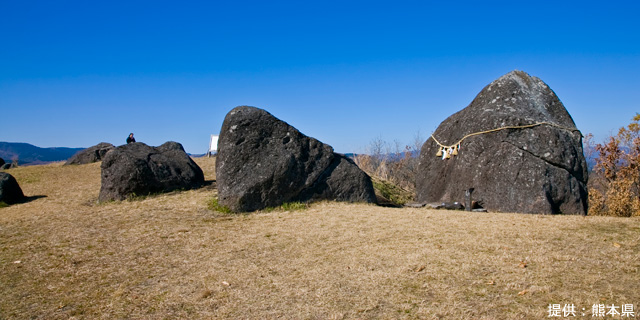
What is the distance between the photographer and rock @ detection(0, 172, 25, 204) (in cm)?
1276

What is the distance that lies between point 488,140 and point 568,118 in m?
1.83

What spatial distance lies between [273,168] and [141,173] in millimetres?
Result: 4051

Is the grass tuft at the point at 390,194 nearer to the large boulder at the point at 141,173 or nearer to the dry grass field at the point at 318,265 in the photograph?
the dry grass field at the point at 318,265

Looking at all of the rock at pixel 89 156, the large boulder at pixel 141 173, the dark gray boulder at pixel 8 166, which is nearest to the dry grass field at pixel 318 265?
the large boulder at pixel 141 173

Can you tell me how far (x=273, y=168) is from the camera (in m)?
10.5

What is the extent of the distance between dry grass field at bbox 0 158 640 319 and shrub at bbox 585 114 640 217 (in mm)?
1343

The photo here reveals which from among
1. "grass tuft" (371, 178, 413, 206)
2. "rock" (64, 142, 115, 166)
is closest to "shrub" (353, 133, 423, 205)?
"grass tuft" (371, 178, 413, 206)

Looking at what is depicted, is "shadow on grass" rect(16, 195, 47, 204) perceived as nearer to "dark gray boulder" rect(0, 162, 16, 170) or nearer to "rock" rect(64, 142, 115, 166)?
"rock" rect(64, 142, 115, 166)

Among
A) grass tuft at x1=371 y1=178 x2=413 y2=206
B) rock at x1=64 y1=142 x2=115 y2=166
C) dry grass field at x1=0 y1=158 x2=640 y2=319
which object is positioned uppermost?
rock at x1=64 y1=142 x2=115 y2=166

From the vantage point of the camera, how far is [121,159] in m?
12.4

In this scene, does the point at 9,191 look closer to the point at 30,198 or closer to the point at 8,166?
the point at 30,198

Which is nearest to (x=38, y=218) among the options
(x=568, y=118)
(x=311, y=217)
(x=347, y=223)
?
(x=311, y=217)

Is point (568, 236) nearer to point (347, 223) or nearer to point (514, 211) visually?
point (514, 211)

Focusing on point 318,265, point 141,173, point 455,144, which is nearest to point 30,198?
point 141,173
